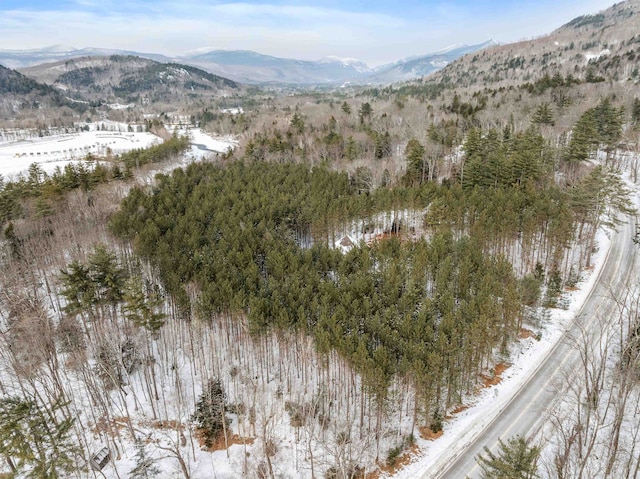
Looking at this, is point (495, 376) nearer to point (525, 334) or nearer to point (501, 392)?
point (501, 392)

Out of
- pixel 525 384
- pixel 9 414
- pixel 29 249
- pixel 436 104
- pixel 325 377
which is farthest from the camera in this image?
pixel 436 104

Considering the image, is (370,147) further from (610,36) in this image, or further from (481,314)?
(610,36)

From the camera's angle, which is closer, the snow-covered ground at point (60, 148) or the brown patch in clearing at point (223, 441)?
the brown patch in clearing at point (223, 441)

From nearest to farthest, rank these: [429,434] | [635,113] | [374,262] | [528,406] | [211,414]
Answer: [429,434] → [211,414] → [528,406] → [374,262] → [635,113]

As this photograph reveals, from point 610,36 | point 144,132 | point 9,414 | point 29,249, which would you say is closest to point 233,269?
point 9,414

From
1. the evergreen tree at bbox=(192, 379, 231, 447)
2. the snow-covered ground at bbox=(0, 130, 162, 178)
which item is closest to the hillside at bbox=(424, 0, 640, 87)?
the snow-covered ground at bbox=(0, 130, 162, 178)

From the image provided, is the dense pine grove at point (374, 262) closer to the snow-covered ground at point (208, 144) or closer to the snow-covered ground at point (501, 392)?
the snow-covered ground at point (501, 392)

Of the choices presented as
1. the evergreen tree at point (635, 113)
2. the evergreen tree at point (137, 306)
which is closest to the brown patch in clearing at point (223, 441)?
the evergreen tree at point (137, 306)

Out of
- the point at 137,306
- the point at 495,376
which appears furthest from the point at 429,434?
the point at 137,306
